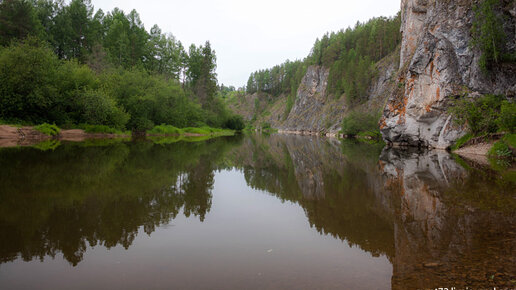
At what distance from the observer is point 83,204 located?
20.4 feet

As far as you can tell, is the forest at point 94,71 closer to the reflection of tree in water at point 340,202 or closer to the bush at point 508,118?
the reflection of tree in water at point 340,202

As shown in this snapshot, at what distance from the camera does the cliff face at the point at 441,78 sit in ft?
82.4

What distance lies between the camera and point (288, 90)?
152375 mm

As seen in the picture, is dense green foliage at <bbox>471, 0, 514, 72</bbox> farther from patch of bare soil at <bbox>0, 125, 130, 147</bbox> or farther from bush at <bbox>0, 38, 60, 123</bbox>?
bush at <bbox>0, 38, 60, 123</bbox>

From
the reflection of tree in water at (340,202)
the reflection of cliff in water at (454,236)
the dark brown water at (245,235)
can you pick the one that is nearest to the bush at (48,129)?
the dark brown water at (245,235)

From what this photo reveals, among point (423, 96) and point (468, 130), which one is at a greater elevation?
point (423, 96)

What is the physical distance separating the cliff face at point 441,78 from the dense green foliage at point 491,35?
614 millimetres

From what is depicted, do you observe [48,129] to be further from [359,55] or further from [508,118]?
[359,55]

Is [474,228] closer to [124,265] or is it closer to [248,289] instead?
[248,289]

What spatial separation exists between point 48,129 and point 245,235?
28.5m

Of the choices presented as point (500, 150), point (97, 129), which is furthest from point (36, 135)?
point (500, 150)

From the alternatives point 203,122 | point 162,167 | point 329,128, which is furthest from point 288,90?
point 162,167

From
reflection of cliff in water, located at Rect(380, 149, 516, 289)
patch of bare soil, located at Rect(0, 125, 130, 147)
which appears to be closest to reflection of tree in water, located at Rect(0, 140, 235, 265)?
reflection of cliff in water, located at Rect(380, 149, 516, 289)

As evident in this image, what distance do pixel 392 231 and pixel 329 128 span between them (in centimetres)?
8150
